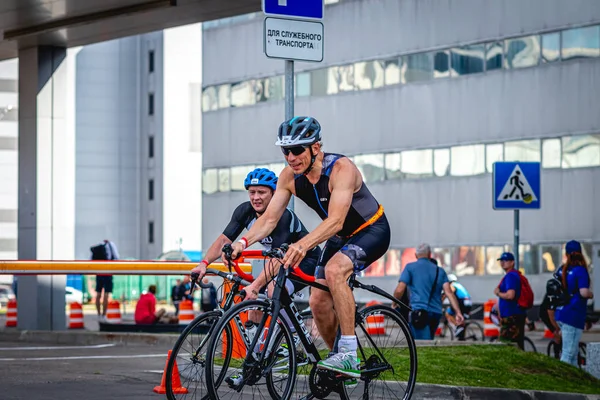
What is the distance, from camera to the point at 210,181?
2104 inches

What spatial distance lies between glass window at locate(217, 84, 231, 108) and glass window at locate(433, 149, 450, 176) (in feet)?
37.5

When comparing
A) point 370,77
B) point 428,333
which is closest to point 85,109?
point 370,77

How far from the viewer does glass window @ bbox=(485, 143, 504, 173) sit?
4147 cm

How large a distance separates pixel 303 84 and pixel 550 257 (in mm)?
13152

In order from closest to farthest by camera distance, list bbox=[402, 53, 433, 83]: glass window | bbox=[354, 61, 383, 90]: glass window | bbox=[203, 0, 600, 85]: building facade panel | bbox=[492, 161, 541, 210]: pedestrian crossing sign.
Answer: bbox=[492, 161, 541, 210]: pedestrian crossing sign < bbox=[203, 0, 600, 85]: building facade panel < bbox=[402, 53, 433, 83]: glass window < bbox=[354, 61, 383, 90]: glass window

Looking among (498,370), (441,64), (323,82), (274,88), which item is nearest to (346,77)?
(323,82)

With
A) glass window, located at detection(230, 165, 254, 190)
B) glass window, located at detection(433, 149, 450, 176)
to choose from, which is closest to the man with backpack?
glass window, located at detection(433, 149, 450, 176)

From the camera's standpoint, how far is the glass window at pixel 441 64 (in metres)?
42.9

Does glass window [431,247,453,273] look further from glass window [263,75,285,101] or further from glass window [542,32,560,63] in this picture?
glass window [263,75,285,101]

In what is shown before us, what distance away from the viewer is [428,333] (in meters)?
16.9

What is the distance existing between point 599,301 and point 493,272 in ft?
25.8

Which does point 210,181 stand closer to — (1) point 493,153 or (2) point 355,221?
(1) point 493,153

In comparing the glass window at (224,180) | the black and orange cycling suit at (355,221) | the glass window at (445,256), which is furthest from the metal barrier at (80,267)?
the glass window at (224,180)

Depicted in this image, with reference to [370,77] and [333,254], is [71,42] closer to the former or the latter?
[333,254]
